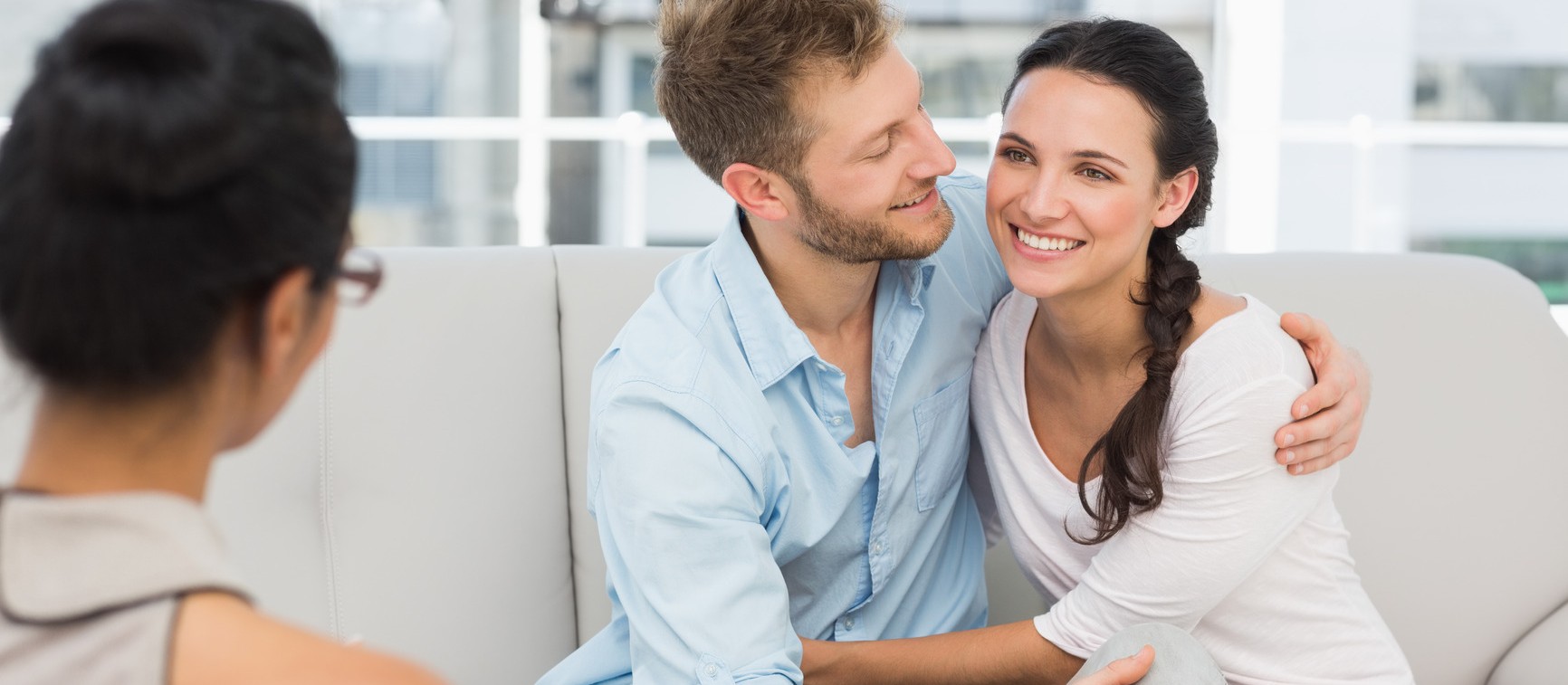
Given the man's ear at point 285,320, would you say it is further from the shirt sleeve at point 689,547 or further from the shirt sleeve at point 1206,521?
the shirt sleeve at point 1206,521

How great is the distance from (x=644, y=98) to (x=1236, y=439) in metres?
3.16

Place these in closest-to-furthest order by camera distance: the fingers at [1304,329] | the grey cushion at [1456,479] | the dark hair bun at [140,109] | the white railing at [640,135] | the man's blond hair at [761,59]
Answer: the dark hair bun at [140,109] < the fingers at [1304,329] < the man's blond hair at [761,59] < the grey cushion at [1456,479] < the white railing at [640,135]

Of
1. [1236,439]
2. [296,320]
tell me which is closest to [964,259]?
[1236,439]

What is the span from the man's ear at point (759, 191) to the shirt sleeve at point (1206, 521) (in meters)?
0.51

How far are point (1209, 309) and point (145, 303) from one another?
43.8 inches

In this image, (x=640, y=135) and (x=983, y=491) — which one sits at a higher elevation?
(x=640, y=135)

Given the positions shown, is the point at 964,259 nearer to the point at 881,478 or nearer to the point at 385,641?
the point at 881,478

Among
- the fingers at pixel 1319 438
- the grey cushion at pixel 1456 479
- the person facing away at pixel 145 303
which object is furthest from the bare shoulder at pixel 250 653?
the grey cushion at pixel 1456 479

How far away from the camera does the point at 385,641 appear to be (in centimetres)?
161

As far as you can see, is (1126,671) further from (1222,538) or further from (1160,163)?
(1160,163)

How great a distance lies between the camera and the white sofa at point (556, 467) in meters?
1.62

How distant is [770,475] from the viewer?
143cm

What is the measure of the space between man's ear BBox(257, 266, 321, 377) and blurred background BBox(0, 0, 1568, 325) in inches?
131

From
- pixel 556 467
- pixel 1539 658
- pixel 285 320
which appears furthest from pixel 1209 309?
pixel 285 320
